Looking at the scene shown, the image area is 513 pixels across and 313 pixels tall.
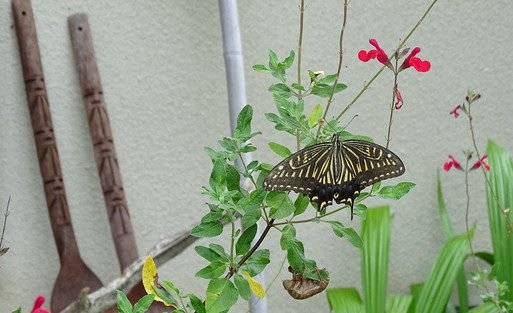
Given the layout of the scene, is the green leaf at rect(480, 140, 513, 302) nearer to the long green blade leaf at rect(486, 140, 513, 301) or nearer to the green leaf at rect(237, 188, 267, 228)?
the long green blade leaf at rect(486, 140, 513, 301)

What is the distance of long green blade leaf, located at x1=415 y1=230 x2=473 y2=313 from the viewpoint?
126 cm

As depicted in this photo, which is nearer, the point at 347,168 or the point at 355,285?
the point at 347,168

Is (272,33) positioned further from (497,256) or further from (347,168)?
(347,168)

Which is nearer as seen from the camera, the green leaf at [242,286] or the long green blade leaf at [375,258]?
the green leaf at [242,286]

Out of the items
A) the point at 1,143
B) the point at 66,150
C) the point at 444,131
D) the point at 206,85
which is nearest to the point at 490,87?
the point at 444,131

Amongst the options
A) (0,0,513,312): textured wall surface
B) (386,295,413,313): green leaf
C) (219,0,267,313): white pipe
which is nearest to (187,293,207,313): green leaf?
(219,0,267,313): white pipe

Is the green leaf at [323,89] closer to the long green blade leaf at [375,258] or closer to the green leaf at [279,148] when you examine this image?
the green leaf at [279,148]

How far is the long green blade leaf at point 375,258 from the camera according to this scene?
125 cm

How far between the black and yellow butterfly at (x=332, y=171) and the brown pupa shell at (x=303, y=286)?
6 cm

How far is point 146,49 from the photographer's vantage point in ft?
3.88

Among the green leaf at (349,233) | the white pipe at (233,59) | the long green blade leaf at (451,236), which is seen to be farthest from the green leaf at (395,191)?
the long green blade leaf at (451,236)

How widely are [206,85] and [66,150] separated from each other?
0.30 meters

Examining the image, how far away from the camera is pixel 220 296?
41cm

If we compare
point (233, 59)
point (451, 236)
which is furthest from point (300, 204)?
point (451, 236)
